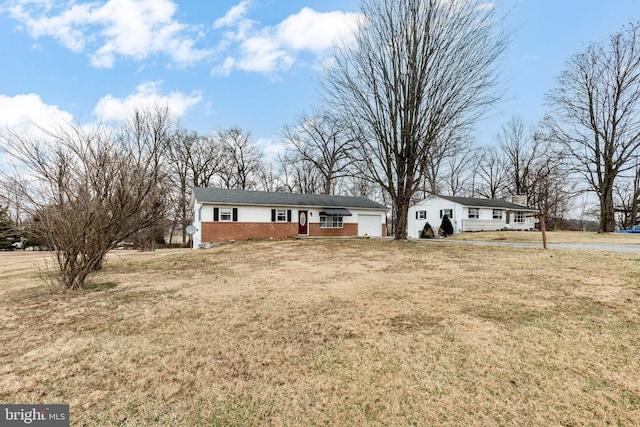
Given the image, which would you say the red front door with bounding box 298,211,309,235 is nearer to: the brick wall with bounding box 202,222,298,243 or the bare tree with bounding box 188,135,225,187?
the brick wall with bounding box 202,222,298,243

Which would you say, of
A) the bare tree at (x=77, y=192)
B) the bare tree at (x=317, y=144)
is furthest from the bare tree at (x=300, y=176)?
the bare tree at (x=77, y=192)

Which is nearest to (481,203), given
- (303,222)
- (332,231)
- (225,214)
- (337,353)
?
(332,231)

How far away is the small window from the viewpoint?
65.1 ft

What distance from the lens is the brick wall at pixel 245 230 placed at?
19422 millimetres

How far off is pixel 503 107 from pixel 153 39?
51.5ft

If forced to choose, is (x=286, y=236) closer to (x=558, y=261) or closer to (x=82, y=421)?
(x=558, y=261)

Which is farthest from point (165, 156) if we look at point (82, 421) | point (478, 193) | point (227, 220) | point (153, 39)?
point (478, 193)

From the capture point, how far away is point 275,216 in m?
21.6

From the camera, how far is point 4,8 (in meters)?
7.77

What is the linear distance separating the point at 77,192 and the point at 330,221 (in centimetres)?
1858

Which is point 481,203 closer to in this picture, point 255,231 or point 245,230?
point 255,231

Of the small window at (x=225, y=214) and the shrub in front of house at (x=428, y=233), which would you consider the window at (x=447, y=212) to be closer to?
the shrub in front of house at (x=428, y=233)

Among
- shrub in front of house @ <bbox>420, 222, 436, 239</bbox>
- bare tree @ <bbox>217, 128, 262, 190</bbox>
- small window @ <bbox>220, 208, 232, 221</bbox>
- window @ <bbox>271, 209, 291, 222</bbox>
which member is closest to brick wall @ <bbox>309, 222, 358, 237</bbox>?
window @ <bbox>271, 209, 291, 222</bbox>

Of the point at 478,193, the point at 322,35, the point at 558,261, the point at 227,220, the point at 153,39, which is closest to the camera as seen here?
the point at 558,261
